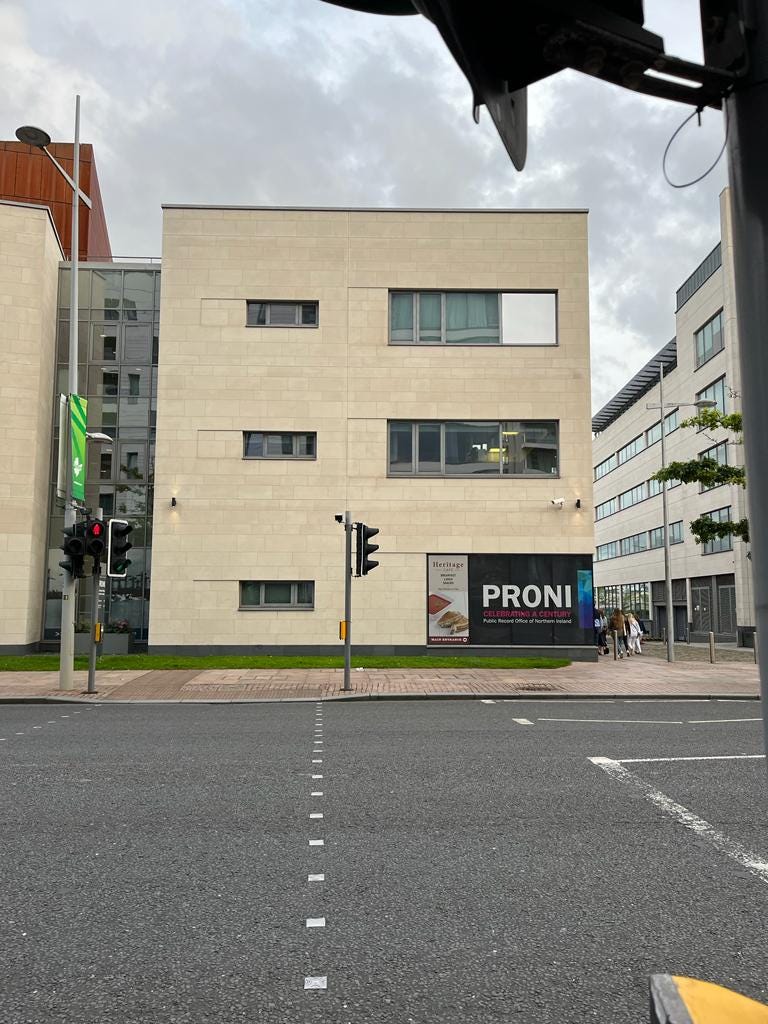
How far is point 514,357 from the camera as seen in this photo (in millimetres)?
28031

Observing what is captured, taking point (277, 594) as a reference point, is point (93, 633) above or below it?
below

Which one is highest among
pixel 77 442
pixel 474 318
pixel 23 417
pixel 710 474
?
pixel 474 318

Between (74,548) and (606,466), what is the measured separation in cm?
6749

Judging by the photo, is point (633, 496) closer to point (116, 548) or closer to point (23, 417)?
point (23, 417)

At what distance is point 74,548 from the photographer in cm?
1673

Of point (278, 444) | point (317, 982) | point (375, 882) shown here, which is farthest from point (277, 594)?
point (317, 982)

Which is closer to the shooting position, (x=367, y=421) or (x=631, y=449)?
(x=367, y=421)

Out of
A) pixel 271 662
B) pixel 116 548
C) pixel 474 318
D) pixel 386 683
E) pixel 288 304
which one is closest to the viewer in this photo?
pixel 116 548

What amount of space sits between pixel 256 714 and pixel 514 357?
17396 millimetres

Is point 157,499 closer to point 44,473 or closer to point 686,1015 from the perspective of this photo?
point 44,473

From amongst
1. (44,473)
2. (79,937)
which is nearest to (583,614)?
(44,473)

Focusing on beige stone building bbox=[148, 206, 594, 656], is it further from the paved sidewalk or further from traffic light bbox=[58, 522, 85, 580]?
traffic light bbox=[58, 522, 85, 580]

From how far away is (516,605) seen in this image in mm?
27188

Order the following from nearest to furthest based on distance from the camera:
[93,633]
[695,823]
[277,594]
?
[695,823], [93,633], [277,594]
